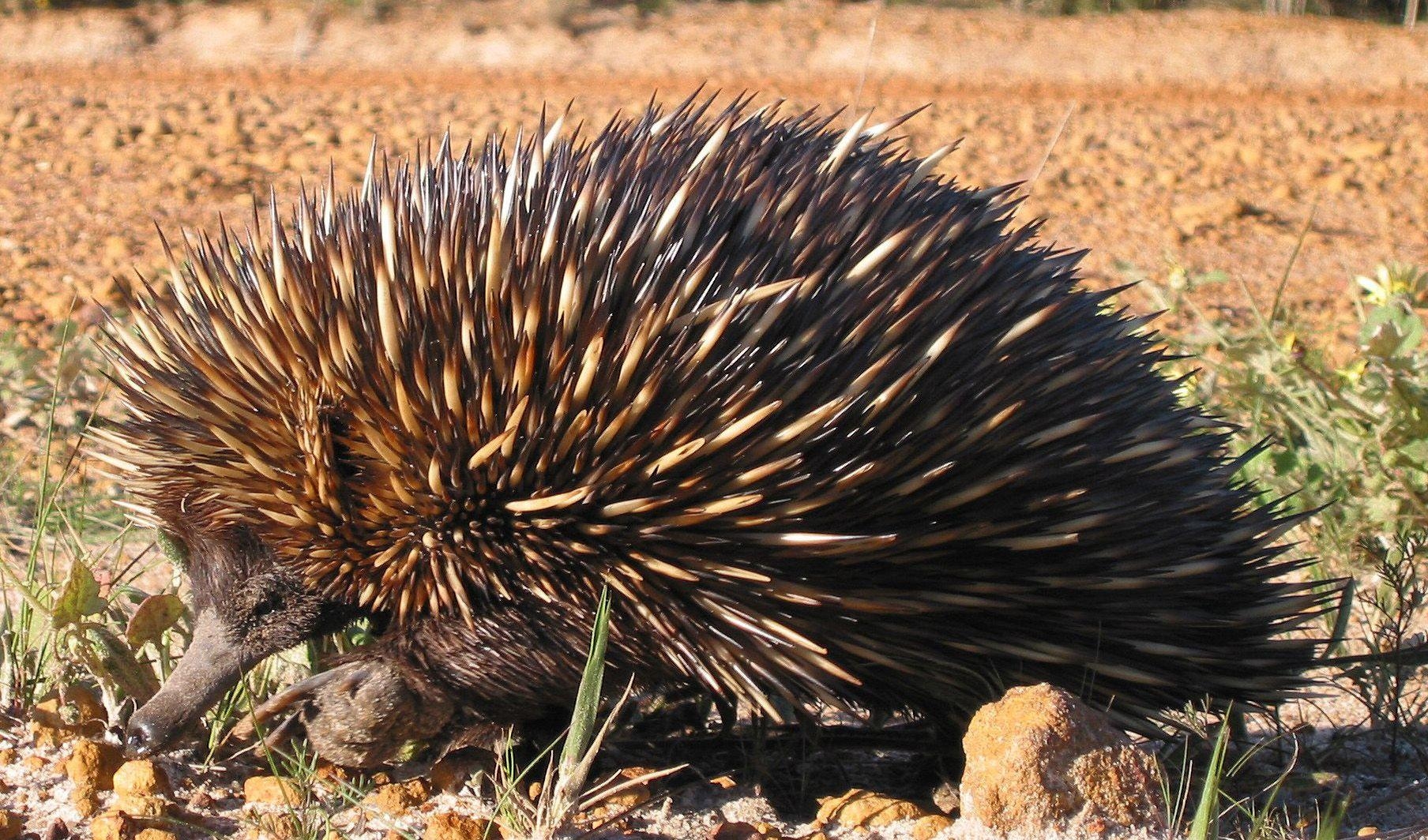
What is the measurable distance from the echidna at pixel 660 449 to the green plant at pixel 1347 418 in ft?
4.06

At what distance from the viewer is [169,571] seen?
3729mm

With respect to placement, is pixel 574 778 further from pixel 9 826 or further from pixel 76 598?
pixel 76 598

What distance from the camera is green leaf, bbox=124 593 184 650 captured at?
2.67 metres

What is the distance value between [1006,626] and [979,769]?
348 mm

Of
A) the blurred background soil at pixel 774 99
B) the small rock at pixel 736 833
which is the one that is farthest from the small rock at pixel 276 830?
the blurred background soil at pixel 774 99

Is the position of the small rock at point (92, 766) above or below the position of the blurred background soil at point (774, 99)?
below

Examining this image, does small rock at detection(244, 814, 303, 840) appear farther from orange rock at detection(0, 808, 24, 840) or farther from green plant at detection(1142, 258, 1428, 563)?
green plant at detection(1142, 258, 1428, 563)

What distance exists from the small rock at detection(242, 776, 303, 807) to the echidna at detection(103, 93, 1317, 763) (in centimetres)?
9

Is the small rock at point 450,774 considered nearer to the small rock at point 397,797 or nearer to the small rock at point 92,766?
the small rock at point 397,797

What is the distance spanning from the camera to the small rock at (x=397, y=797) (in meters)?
2.51

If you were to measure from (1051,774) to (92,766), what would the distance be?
1471mm

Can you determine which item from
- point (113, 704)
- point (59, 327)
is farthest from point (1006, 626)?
point (59, 327)

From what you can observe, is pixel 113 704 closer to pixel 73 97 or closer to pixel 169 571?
pixel 169 571

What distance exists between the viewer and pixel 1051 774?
7.35 ft
